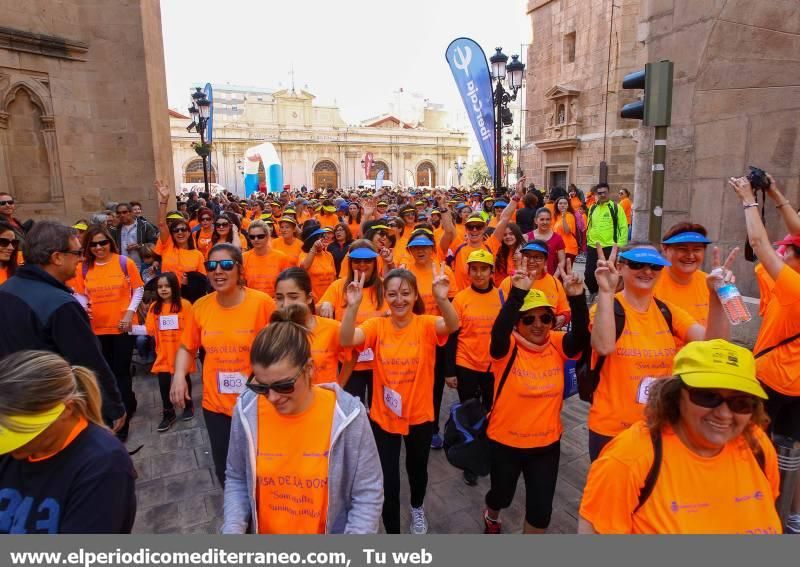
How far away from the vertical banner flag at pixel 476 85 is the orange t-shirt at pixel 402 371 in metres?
9.09

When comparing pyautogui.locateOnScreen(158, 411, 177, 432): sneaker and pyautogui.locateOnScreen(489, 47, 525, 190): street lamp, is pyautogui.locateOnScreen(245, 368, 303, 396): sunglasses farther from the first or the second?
pyautogui.locateOnScreen(489, 47, 525, 190): street lamp

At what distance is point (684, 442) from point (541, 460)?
52.4 inches

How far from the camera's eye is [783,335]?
3.06 meters

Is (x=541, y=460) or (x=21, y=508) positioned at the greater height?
(x=21, y=508)

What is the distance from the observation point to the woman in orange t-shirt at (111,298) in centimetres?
478

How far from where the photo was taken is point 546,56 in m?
22.3

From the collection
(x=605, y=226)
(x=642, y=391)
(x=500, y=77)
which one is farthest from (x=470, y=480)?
(x=500, y=77)

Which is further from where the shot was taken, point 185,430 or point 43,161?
point 43,161

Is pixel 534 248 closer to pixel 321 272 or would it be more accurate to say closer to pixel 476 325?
pixel 476 325

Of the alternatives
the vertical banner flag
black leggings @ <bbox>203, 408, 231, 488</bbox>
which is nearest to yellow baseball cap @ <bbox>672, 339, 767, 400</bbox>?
black leggings @ <bbox>203, 408, 231, 488</bbox>

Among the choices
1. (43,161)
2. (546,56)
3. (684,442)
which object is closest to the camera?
(684,442)

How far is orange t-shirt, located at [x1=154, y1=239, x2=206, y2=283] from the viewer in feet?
20.6
